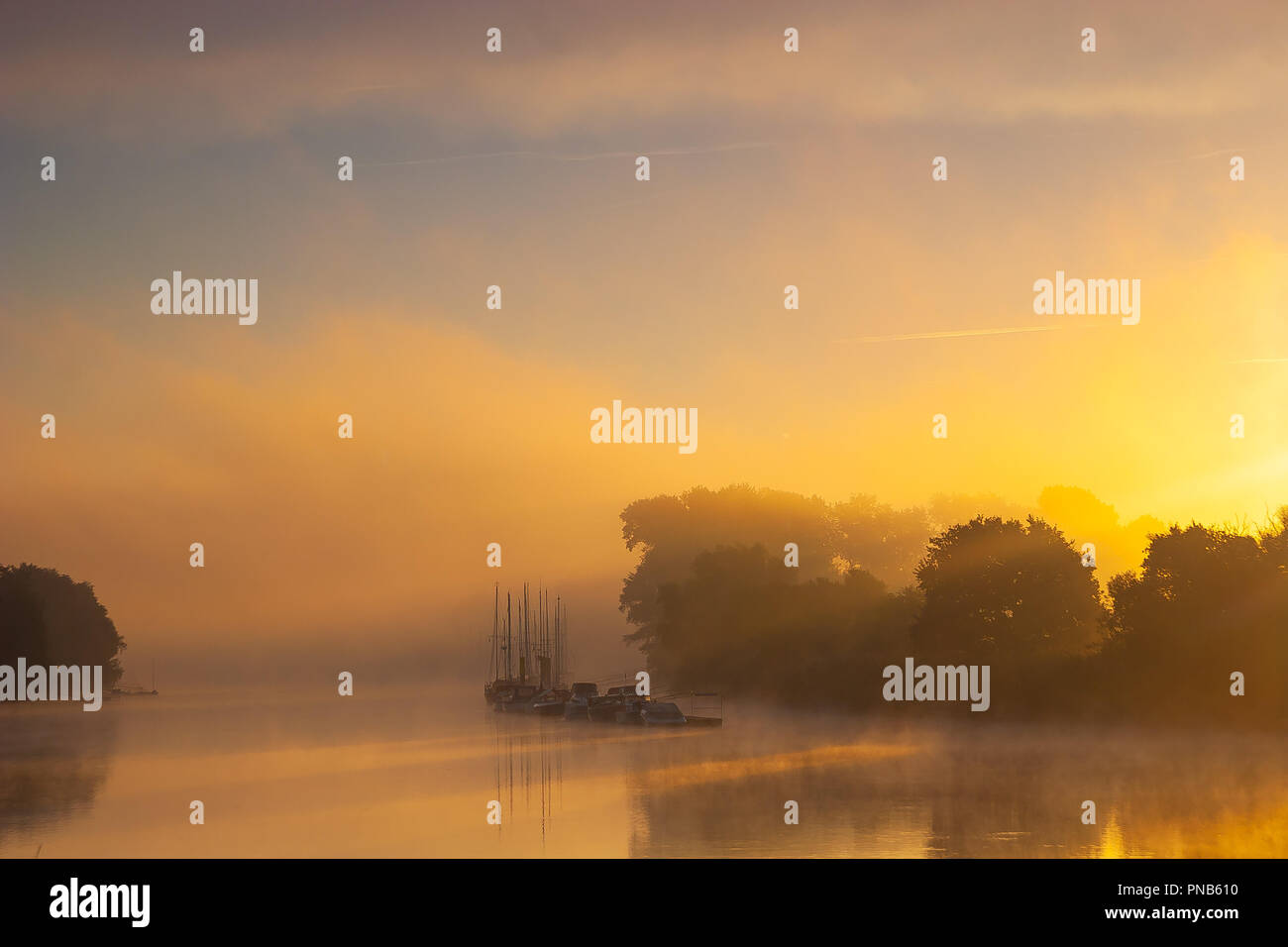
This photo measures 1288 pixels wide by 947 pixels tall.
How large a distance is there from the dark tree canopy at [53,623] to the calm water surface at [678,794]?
49091 mm

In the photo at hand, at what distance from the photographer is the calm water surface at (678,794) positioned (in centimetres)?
3425

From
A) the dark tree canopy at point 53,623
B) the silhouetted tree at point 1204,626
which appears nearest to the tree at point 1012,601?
the silhouetted tree at point 1204,626

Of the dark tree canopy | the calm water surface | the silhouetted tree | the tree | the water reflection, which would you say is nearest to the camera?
the calm water surface

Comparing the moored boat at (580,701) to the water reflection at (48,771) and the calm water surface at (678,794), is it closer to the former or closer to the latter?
the calm water surface at (678,794)

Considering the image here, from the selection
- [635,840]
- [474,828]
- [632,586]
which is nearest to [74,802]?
[474,828]

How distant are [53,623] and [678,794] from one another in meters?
116

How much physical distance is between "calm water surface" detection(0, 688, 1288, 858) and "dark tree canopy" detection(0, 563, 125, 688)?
161 ft

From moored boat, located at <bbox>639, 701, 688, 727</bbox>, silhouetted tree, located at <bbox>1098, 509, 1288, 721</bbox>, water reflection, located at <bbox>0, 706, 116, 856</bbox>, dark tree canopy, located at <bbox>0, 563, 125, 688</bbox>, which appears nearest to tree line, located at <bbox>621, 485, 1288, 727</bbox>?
silhouetted tree, located at <bbox>1098, 509, 1288, 721</bbox>

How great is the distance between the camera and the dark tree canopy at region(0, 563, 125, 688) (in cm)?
12415

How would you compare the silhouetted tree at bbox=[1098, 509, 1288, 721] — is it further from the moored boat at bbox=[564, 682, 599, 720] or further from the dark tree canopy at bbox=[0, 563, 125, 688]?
the dark tree canopy at bbox=[0, 563, 125, 688]

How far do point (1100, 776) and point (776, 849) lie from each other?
2053 cm

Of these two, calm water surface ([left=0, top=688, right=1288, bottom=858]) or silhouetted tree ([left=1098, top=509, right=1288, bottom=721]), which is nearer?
calm water surface ([left=0, top=688, right=1288, bottom=858])
